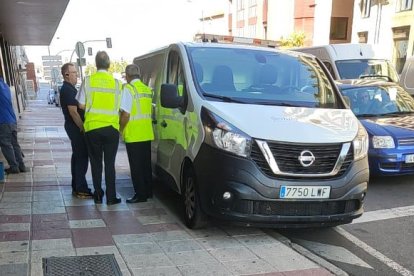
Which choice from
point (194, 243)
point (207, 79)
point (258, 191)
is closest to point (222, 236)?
point (194, 243)

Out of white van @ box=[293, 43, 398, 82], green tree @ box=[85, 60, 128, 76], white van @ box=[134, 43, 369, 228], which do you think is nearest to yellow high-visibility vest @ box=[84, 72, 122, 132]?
green tree @ box=[85, 60, 128, 76]

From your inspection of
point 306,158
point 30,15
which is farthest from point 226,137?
point 30,15

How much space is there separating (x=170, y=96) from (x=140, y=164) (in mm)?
1367

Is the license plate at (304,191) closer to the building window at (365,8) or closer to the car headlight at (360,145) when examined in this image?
the car headlight at (360,145)

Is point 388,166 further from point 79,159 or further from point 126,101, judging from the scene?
point 79,159

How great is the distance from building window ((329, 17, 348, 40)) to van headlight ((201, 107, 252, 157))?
33224 mm

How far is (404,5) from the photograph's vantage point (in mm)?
23297

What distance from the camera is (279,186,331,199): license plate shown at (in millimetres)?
4164

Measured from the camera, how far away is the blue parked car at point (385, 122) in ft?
22.1

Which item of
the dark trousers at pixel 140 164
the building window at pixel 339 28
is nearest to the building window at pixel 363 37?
the building window at pixel 339 28

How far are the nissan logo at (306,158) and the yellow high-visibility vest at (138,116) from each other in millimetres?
2279

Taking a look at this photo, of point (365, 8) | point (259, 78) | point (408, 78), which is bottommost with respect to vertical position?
point (408, 78)

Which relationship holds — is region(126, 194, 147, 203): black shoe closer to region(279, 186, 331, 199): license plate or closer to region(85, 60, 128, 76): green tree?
region(85, 60, 128, 76): green tree

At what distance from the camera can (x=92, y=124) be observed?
17.6 feet
